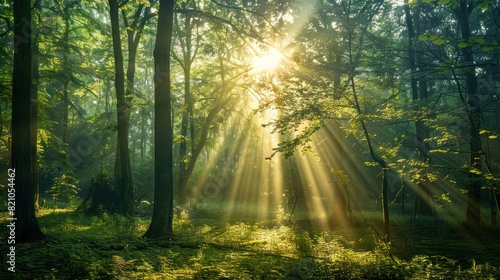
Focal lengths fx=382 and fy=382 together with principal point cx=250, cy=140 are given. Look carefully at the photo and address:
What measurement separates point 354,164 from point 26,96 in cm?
1983

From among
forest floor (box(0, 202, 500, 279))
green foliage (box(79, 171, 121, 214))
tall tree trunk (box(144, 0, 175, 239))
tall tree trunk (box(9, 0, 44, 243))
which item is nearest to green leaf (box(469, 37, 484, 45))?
forest floor (box(0, 202, 500, 279))

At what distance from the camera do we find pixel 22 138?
8781 mm

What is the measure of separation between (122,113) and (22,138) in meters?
7.06

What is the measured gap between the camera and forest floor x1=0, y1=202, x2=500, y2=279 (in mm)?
6860

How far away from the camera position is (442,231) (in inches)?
583

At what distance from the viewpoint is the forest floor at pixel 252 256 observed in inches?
270

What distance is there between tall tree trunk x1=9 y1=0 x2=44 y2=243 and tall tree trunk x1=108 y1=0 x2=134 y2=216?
605 centimetres

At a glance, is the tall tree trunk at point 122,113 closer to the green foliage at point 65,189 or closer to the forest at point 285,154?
the forest at point 285,154

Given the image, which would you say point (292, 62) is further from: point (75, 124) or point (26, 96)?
point (75, 124)

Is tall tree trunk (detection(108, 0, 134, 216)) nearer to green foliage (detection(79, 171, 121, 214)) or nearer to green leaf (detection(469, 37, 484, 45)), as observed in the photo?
green foliage (detection(79, 171, 121, 214))

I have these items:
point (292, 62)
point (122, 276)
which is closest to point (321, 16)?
point (292, 62)

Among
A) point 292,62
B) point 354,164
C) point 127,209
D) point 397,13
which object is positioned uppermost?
point 397,13

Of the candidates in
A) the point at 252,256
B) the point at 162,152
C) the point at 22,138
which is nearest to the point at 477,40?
the point at 252,256

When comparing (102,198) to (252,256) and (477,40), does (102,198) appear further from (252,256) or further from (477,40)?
(477,40)
